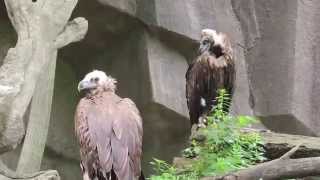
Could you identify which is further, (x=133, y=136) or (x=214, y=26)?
(x=214, y=26)

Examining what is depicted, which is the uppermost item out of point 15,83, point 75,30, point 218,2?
point 218,2

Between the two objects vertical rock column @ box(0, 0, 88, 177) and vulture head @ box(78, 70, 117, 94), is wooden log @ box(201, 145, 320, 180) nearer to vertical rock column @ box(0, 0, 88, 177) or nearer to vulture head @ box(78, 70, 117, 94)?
vertical rock column @ box(0, 0, 88, 177)

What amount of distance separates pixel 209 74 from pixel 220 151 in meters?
1.74

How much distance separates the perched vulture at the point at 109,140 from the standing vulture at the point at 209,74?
1.47m

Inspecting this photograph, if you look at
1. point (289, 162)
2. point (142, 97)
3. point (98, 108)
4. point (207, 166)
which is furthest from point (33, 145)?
point (289, 162)

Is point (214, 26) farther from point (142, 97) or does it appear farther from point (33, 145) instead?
Answer: point (33, 145)

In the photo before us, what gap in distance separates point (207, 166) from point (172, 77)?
125 inches

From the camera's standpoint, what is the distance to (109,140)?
5.52 metres

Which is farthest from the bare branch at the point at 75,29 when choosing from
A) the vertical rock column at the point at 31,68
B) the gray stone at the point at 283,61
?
the gray stone at the point at 283,61

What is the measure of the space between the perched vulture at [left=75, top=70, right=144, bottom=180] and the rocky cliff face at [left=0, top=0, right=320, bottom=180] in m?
2.56

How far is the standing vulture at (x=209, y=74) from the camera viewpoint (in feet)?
23.7

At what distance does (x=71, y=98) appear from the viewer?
29.1 ft

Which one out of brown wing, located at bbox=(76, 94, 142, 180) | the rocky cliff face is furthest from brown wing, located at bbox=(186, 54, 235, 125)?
brown wing, located at bbox=(76, 94, 142, 180)

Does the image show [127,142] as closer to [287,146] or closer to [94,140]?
[94,140]
